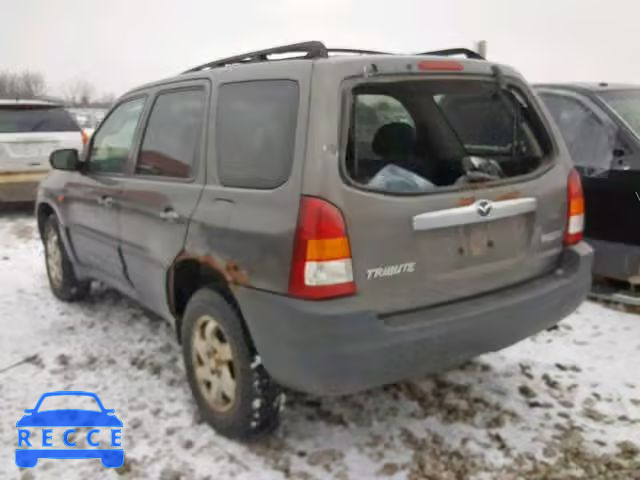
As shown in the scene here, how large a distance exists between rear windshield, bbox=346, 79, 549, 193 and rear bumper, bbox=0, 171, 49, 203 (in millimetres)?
6448

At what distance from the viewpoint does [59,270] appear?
5.28 metres

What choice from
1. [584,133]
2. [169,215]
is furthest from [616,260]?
[169,215]

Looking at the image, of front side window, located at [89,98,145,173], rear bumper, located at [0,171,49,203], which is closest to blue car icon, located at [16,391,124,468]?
front side window, located at [89,98,145,173]

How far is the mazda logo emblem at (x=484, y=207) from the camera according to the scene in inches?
112

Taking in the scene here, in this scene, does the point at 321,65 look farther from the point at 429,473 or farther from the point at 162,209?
the point at 429,473

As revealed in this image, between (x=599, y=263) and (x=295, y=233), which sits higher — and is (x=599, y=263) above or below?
below

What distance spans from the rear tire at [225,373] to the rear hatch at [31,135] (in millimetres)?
6246

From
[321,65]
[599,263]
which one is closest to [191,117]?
[321,65]

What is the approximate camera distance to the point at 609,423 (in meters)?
3.27

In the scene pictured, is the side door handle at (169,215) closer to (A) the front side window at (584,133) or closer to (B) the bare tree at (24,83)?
(A) the front side window at (584,133)

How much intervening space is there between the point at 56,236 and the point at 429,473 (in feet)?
12.2

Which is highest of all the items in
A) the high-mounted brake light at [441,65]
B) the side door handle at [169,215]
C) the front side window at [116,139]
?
the high-mounted brake light at [441,65]

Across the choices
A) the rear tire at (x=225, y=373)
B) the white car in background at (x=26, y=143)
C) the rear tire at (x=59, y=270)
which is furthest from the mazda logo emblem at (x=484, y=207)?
the white car in background at (x=26, y=143)

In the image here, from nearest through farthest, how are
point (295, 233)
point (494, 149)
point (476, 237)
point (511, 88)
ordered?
point (295, 233) < point (476, 237) < point (511, 88) < point (494, 149)
